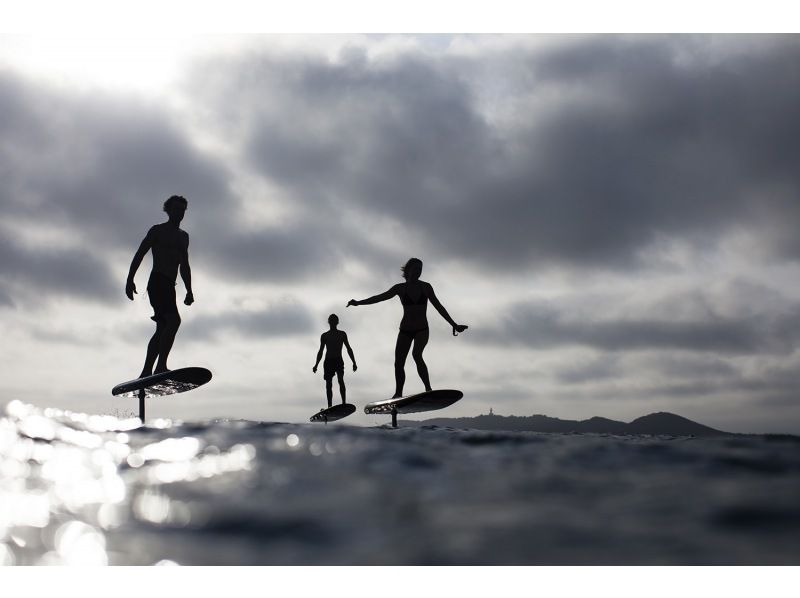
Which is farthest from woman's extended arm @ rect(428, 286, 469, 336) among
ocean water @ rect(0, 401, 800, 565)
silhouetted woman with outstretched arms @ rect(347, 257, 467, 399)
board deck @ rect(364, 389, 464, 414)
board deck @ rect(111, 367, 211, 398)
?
ocean water @ rect(0, 401, 800, 565)

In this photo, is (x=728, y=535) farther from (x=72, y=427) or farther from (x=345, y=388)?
(x=345, y=388)

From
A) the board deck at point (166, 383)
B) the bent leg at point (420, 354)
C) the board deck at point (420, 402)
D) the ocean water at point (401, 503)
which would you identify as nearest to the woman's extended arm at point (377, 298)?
the bent leg at point (420, 354)

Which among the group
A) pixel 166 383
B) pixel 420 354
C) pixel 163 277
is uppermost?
pixel 163 277

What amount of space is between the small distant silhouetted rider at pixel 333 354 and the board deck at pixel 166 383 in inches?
320

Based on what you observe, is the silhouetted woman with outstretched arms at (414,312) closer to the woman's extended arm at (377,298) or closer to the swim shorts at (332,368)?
the woman's extended arm at (377,298)

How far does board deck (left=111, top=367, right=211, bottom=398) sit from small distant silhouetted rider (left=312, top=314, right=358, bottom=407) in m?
8.14

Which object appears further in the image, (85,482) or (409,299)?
(409,299)

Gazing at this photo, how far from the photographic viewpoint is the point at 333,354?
21031mm

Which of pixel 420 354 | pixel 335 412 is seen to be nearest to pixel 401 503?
pixel 420 354

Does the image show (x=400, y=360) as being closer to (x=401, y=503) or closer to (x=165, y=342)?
(x=165, y=342)

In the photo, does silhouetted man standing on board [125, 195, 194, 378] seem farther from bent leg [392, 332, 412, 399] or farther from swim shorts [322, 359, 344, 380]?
swim shorts [322, 359, 344, 380]

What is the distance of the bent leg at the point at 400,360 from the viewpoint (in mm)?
13469

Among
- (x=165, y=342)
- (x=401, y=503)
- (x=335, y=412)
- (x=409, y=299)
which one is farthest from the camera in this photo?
(x=335, y=412)

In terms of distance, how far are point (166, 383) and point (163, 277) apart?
196 cm
